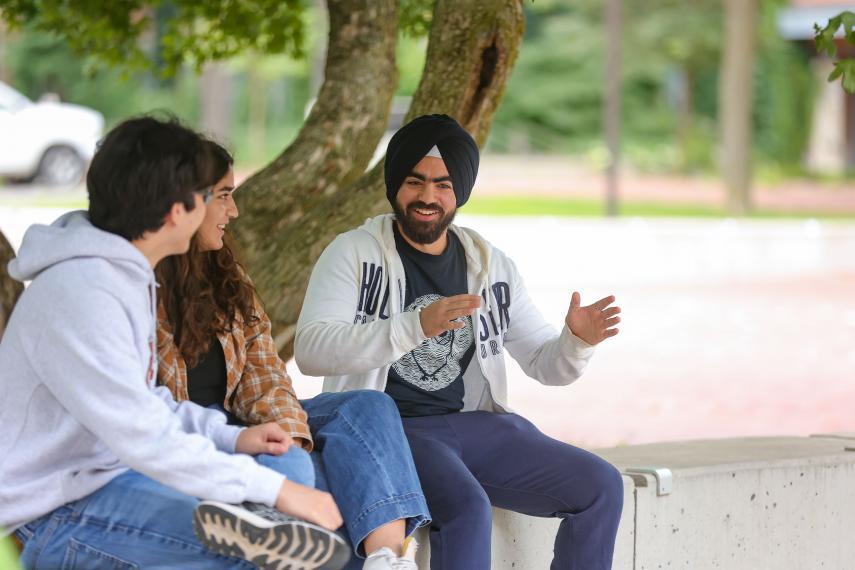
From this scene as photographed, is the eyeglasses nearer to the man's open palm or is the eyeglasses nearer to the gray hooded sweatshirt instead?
the gray hooded sweatshirt

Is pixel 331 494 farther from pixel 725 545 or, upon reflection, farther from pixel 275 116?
pixel 275 116

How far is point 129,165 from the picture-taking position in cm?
290

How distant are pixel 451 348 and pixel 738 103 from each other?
21.9 m

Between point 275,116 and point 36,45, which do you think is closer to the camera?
point 36,45

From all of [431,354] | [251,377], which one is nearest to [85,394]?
[251,377]

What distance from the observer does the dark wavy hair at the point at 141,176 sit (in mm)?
2914

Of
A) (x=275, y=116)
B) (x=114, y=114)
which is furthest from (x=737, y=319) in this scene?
(x=275, y=116)

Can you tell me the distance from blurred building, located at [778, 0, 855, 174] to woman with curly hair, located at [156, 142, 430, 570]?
32.5m

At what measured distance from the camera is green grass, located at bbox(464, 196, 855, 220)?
22.4 metres

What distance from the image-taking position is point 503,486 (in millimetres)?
3834

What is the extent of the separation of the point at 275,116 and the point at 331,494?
41.5m

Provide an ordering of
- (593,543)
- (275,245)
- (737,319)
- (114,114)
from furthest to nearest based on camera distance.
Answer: (114,114)
(737,319)
(275,245)
(593,543)

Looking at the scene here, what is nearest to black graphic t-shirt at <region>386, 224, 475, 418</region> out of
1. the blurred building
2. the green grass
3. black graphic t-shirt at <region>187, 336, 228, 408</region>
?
black graphic t-shirt at <region>187, 336, 228, 408</region>

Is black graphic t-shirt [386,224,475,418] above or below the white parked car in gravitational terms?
below
